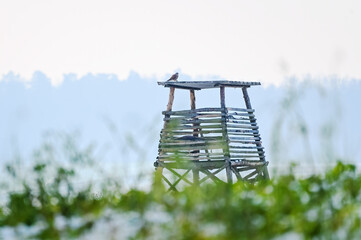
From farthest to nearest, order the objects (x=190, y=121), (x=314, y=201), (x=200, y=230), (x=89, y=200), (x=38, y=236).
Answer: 1. (x=190, y=121)
2. (x=89, y=200)
3. (x=314, y=201)
4. (x=38, y=236)
5. (x=200, y=230)

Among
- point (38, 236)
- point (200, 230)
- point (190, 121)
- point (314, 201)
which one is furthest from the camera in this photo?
point (190, 121)

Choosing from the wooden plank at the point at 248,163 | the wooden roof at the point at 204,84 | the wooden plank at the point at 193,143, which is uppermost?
the wooden roof at the point at 204,84

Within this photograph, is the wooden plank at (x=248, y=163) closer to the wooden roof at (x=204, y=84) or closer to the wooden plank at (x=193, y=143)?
the wooden plank at (x=193, y=143)

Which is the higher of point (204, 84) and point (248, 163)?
point (204, 84)

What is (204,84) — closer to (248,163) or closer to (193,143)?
(193,143)

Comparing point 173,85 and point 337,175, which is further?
point 173,85

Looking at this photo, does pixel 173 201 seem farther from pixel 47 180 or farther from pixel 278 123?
pixel 47 180

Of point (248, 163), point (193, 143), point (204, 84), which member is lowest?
point (248, 163)

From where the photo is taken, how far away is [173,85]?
18.8 m

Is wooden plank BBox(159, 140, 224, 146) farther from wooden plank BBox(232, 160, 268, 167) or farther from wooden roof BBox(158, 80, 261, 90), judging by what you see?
wooden roof BBox(158, 80, 261, 90)

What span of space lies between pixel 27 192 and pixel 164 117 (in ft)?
43.4

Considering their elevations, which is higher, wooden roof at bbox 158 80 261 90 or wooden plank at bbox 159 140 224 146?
wooden roof at bbox 158 80 261 90

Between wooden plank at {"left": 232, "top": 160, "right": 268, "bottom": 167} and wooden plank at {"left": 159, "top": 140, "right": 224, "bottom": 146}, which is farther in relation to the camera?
wooden plank at {"left": 232, "top": 160, "right": 268, "bottom": 167}

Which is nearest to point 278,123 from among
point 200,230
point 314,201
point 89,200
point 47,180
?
point 314,201
